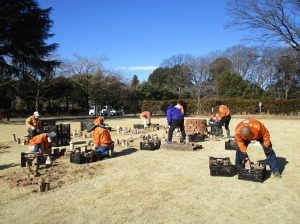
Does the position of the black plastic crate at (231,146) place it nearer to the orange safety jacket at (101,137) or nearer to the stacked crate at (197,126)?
the stacked crate at (197,126)

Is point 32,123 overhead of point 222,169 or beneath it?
overhead

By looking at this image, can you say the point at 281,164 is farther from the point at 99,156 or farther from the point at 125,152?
the point at 99,156

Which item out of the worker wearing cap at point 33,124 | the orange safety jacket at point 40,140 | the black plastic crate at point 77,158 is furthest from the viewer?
the worker wearing cap at point 33,124

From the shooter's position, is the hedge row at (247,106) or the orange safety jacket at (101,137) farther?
the hedge row at (247,106)

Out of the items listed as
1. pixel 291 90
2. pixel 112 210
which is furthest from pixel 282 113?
pixel 112 210

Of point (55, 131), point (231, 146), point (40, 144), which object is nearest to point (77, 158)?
point (40, 144)

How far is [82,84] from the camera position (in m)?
39.4

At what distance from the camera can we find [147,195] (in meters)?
5.46

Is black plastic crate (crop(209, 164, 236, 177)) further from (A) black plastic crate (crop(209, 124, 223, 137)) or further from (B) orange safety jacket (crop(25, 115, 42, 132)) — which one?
(B) orange safety jacket (crop(25, 115, 42, 132))

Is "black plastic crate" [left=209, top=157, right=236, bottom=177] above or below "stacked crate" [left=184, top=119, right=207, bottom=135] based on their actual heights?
below

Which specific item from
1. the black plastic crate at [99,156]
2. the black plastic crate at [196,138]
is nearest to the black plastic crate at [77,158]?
the black plastic crate at [99,156]

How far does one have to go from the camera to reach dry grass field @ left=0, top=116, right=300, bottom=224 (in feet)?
14.9

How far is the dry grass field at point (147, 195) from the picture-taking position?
4.55m

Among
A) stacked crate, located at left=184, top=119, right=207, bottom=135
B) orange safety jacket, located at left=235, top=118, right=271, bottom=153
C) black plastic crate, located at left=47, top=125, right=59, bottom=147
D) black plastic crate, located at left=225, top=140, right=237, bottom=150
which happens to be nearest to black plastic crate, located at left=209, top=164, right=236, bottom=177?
orange safety jacket, located at left=235, top=118, right=271, bottom=153
